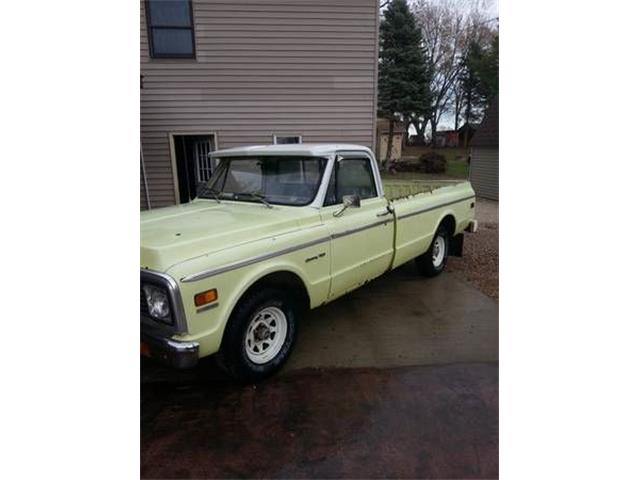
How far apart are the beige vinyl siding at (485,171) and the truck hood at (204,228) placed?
11.9 metres

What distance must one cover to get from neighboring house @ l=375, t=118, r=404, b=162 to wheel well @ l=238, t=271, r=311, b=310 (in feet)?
44.8

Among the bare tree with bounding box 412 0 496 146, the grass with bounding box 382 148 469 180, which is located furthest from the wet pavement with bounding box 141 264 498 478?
the grass with bounding box 382 148 469 180

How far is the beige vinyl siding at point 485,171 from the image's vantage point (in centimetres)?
1348

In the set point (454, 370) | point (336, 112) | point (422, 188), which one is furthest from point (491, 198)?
point (454, 370)

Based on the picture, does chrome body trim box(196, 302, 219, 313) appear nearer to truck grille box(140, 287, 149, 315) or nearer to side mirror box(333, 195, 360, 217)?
truck grille box(140, 287, 149, 315)

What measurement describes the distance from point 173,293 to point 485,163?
1410cm

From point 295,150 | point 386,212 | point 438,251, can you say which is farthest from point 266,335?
point 438,251

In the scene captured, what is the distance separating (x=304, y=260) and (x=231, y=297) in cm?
73

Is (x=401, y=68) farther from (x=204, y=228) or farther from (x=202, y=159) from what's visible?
(x=204, y=228)

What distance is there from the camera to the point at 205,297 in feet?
7.75

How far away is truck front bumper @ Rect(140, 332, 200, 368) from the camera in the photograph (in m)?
2.29

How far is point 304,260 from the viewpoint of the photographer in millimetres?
3043

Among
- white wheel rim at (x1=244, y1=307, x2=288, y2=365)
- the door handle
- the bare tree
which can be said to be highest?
the bare tree

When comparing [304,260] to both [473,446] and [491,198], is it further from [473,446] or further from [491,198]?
[491,198]
